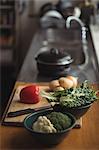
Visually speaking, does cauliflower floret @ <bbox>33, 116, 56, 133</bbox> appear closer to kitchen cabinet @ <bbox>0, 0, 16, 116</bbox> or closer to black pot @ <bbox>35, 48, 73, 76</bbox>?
black pot @ <bbox>35, 48, 73, 76</bbox>

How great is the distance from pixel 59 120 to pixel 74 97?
0.15 metres

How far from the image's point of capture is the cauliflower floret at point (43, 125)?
112cm

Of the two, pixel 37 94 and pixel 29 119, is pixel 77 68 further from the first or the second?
pixel 29 119

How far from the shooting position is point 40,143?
45.8 inches

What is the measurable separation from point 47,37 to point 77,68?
92 cm

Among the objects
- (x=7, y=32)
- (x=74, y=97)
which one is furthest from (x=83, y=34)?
(x=7, y=32)

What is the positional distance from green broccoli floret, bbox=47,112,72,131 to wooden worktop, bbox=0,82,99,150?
0.25ft

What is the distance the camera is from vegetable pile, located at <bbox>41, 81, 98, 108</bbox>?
125cm

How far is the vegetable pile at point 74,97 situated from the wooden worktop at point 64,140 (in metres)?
0.11

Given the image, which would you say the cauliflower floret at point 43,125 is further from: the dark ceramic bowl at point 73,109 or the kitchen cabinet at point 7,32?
the kitchen cabinet at point 7,32

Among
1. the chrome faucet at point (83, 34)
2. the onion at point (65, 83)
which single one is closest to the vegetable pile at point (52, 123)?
the onion at point (65, 83)

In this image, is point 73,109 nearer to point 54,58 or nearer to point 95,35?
point 54,58

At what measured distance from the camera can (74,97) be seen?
1.28 metres

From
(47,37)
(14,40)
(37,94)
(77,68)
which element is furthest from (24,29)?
(37,94)
